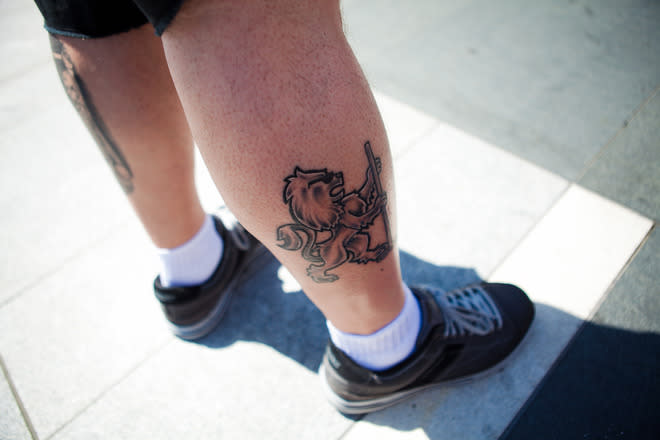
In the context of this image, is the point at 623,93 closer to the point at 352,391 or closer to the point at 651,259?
the point at 651,259

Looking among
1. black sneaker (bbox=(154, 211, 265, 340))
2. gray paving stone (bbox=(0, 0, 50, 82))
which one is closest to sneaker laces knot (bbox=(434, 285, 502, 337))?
black sneaker (bbox=(154, 211, 265, 340))

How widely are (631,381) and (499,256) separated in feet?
1.48

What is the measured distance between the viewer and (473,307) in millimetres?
1008

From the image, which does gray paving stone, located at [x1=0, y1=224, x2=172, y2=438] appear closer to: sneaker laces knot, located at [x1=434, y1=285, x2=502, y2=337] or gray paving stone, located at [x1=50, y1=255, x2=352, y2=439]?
gray paving stone, located at [x1=50, y1=255, x2=352, y2=439]

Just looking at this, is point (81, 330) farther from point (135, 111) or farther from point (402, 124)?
point (402, 124)

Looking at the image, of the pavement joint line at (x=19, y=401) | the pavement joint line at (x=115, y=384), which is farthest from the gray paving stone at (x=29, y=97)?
the pavement joint line at (x=115, y=384)

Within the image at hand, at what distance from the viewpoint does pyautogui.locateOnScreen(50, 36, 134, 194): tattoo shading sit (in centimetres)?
81

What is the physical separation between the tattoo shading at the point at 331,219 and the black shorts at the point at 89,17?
0.49 m

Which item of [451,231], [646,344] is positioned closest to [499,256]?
[451,231]

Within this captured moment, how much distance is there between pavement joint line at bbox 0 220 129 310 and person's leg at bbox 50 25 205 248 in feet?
2.01

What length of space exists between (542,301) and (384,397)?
0.56 metres

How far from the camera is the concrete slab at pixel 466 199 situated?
126 cm

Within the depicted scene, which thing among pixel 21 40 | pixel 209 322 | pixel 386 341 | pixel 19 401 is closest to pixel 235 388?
pixel 209 322

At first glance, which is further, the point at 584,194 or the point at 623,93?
the point at 623,93
